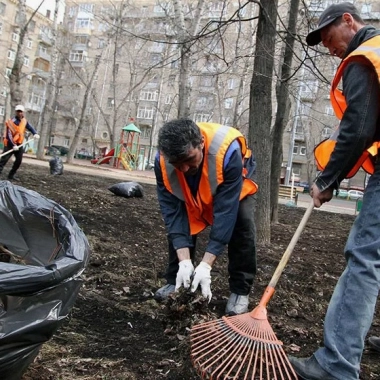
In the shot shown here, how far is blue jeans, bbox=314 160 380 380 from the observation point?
5.29 feet

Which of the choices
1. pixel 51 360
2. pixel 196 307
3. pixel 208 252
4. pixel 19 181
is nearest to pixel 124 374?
pixel 51 360

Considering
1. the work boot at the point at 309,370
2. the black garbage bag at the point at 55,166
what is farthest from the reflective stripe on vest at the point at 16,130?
the work boot at the point at 309,370

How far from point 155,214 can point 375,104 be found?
14.9ft

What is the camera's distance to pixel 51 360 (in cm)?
186

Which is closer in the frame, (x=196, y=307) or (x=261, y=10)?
(x=196, y=307)

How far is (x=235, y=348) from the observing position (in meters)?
1.75

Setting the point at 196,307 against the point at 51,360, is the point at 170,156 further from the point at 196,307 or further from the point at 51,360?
the point at 51,360

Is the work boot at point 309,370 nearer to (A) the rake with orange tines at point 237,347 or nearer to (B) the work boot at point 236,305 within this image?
(A) the rake with orange tines at point 237,347

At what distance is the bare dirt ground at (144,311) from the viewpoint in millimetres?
1882

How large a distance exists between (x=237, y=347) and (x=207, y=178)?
88 centimetres

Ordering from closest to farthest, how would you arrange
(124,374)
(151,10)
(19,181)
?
(124,374) → (19,181) → (151,10)

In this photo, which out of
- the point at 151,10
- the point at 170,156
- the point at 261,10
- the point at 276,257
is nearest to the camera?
the point at 170,156

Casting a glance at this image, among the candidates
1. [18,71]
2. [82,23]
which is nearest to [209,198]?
[18,71]

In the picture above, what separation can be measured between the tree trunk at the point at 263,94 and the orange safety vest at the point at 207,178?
2.07 meters
